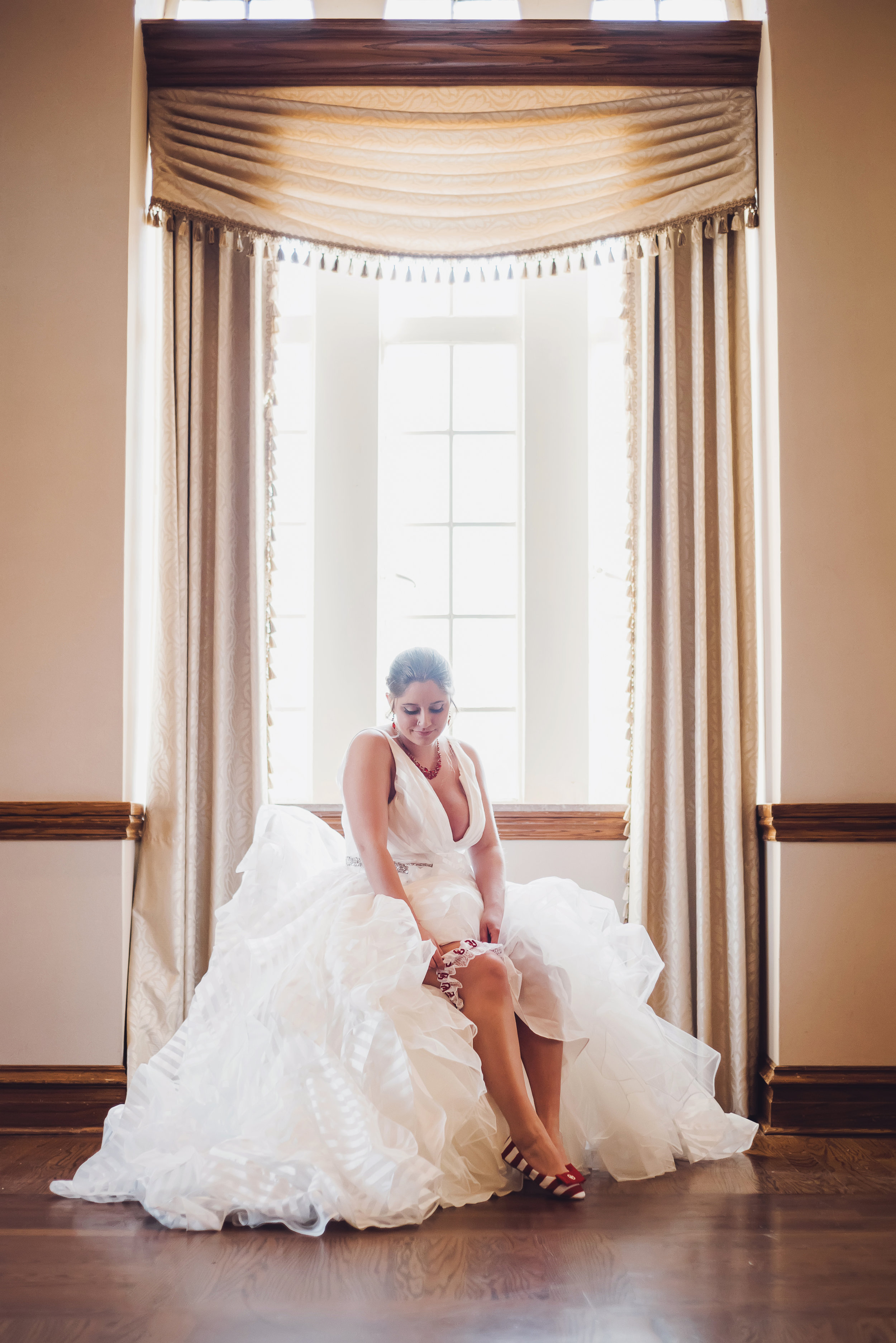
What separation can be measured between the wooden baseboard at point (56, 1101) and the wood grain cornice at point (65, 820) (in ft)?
2.01

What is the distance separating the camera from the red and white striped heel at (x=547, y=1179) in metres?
2.13

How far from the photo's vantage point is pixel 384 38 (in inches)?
123

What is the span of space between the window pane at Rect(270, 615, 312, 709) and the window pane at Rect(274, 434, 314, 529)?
318 mm

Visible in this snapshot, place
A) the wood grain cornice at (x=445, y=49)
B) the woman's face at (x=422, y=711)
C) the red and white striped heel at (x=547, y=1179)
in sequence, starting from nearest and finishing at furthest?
1. the red and white striped heel at (x=547, y=1179)
2. the woman's face at (x=422, y=711)
3. the wood grain cornice at (x=445, y=49)

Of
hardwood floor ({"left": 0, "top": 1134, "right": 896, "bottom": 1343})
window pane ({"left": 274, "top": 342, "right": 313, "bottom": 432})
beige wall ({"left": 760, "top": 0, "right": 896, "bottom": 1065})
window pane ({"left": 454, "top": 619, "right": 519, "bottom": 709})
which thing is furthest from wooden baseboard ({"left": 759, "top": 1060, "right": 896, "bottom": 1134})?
window pane ({"left": 274, "top": 342, "right": 313, "bottom": 432})

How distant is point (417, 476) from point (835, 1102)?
2.18 metres

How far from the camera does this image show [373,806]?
8.32ft

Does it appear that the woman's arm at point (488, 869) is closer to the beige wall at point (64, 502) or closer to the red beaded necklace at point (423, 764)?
the red beaded necklace at point (423, 764)

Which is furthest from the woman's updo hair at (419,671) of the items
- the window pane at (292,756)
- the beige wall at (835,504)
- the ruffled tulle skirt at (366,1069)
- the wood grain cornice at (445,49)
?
the wood grain cornice at (445,49)

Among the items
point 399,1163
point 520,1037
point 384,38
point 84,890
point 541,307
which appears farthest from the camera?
point 541,307

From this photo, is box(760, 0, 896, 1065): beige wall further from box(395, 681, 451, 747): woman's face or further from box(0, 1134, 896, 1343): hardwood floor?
box(395, 681, 451, 747): woman's face

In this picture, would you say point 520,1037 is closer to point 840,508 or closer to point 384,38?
point 840,508

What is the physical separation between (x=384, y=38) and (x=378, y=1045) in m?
2.73

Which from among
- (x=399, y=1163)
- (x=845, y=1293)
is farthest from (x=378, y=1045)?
(x=845, y=1293)
